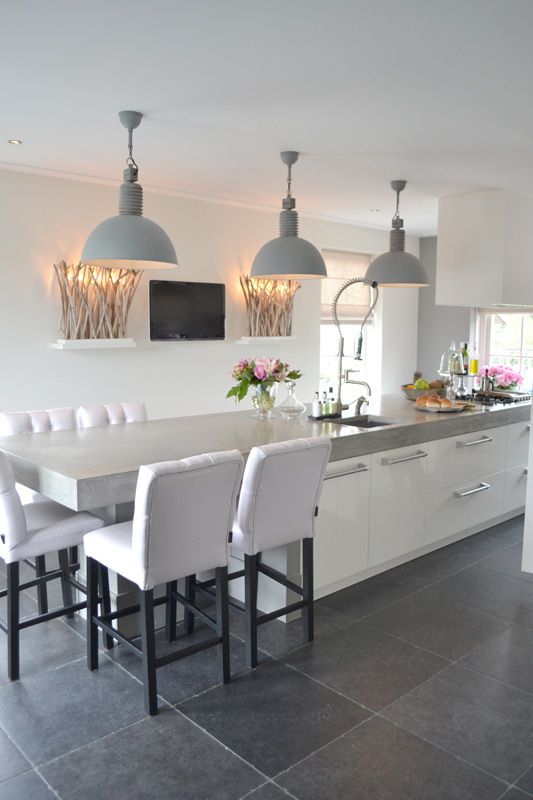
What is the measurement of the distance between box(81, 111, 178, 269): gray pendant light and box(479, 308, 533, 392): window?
16.3ft

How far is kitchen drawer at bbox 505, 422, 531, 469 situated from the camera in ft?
15.5

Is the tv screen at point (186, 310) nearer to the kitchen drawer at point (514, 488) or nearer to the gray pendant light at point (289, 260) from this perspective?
the gray pendant light at point (289, 260)

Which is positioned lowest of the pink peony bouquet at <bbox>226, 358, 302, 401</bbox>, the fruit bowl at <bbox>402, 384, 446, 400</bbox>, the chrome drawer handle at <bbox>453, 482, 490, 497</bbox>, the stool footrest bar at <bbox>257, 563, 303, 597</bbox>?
the stool footrest bar at <bbox>257, 563, 303, 597</bbox>

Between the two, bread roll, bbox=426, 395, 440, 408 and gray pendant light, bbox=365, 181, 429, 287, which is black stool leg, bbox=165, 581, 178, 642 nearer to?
bread roll, bbox=426, 395, 440, 408

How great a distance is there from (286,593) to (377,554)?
2.53 feet

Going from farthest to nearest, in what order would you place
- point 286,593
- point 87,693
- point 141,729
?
point 286,593
point 87,693
point 141,729

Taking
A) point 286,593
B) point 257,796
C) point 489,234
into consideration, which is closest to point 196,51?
point 286,593

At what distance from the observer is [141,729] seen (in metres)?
2.39

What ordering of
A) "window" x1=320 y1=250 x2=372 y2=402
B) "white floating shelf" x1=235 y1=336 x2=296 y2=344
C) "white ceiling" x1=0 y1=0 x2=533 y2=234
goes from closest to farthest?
"white ceiling" x1=0 y1=0 x2=533 y2=234 < "white floating shelf" x1=235 y1=336 x2=296 y2=344 < "window" x1=320 y1=250 x2=372 y2=402

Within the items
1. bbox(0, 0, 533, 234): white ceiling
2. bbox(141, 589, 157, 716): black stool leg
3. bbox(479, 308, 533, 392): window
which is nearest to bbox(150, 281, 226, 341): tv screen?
bbox(0, 0, 533, 234): white ceiling

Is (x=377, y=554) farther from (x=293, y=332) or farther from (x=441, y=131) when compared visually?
(x=293, y=332)

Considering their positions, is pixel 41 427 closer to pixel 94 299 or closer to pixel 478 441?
pixel 94 299

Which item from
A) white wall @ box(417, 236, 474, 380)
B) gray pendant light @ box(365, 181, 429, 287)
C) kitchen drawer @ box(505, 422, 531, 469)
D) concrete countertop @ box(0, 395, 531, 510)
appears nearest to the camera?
concrete countertop @ box(0, 395, 531, 510)

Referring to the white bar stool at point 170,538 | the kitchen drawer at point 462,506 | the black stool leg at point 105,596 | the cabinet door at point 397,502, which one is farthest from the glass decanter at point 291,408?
the black stool leg at point 105,596
